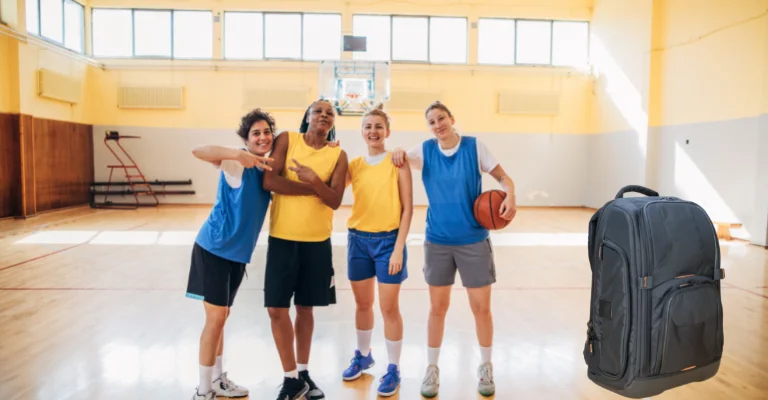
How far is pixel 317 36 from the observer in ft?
37.8

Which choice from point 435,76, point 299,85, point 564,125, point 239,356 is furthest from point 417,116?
point 239,356

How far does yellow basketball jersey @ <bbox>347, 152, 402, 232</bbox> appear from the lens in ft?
7.38

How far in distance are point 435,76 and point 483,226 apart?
10.0m

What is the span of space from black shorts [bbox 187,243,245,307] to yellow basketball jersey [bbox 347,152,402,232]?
0.60m

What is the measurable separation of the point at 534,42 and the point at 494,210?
1089 centimetres

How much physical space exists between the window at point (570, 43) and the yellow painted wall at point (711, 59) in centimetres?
280

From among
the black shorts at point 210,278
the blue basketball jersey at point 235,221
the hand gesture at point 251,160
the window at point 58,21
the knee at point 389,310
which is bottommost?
the knee at point 389,310

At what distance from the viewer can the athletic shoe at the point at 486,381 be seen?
2.26 metres

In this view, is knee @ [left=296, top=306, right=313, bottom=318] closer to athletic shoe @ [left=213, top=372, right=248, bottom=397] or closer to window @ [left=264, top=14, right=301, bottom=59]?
athletic shoe @ [left=213, top=372, right=248, bottom=397]

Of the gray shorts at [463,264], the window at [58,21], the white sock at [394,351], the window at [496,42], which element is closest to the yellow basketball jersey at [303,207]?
the gray shorts at [463,264]

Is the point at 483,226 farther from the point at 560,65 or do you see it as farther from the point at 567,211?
the point at 560,65

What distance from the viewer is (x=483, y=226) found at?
228 cm

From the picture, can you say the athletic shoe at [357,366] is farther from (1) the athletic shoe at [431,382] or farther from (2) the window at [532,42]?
(2) the window at [532,42]

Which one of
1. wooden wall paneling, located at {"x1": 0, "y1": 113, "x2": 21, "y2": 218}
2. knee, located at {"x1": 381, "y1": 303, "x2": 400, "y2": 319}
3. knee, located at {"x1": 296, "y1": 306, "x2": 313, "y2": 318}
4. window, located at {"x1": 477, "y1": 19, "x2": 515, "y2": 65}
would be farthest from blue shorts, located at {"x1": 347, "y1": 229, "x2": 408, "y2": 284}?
window, located at {"x1": 477, "y1": 19, "x2": 515, "y2": 65}
